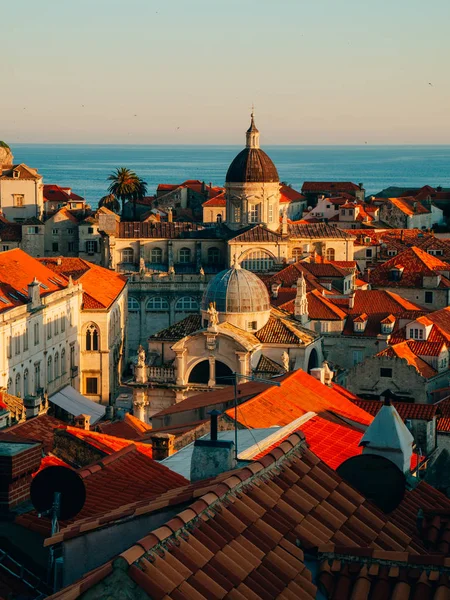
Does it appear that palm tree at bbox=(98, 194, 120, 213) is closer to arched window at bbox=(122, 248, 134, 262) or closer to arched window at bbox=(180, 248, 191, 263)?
arched window at bbox=(122, 248, 134, 262)

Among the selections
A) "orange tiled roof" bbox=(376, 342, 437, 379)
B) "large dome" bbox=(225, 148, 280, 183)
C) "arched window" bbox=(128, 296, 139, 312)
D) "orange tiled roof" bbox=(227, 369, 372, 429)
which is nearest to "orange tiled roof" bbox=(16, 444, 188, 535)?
"orange tiled roof" bbox=(227, 369, 372, 429)

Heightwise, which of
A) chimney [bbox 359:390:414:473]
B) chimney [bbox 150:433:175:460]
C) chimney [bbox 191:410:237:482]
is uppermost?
chimney [bbox 191:410:237:482]

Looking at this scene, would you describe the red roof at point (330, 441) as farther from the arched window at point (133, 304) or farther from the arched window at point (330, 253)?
the arched window at point (330, 253)

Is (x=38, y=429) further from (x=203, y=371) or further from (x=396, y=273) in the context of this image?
(x=396, y=273)

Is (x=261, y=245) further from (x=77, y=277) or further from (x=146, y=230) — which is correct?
(x=77, y=277)

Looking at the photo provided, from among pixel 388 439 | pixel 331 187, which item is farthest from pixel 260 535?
pixel 331 187

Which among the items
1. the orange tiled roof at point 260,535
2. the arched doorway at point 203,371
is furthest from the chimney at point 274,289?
the orange tiled roof at point 260,535

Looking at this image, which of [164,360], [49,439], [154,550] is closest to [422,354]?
[164,360]
